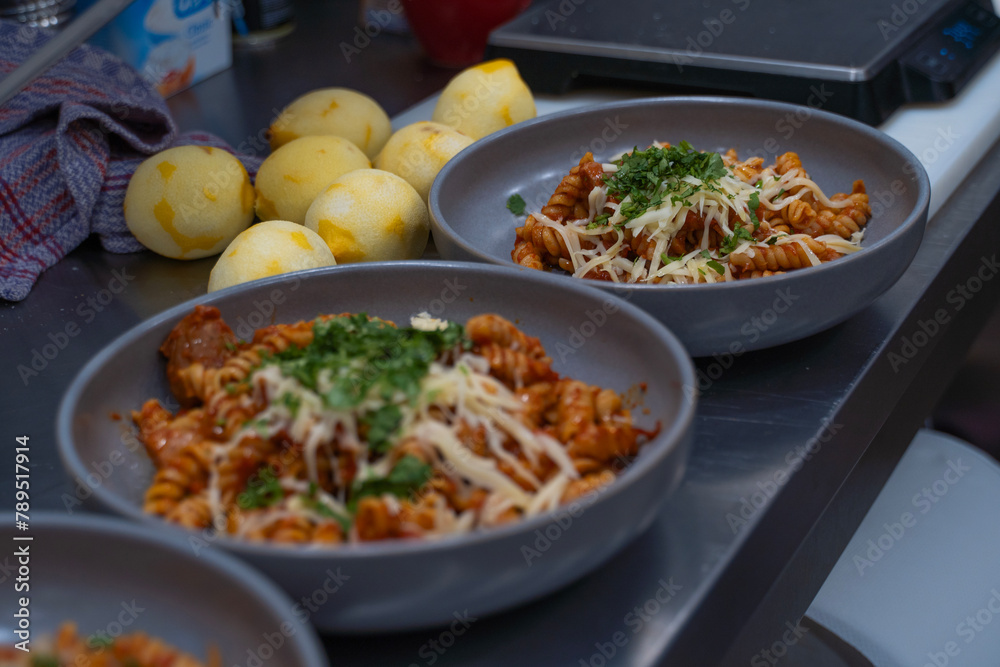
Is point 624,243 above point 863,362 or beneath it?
above

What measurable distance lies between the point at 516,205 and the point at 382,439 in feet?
2.50

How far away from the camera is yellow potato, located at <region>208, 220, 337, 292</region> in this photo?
1.31 metres

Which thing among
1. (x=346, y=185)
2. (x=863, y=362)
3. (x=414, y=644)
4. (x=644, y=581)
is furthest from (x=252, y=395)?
(x=863, y=362)

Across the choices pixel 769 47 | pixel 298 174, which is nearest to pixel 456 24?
pixel 769 47

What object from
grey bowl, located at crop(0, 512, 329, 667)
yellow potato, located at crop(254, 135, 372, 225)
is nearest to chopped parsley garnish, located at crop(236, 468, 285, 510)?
grey bowl, located at crop(0, 512, 329, 667)

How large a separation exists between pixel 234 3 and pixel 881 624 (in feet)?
7.10

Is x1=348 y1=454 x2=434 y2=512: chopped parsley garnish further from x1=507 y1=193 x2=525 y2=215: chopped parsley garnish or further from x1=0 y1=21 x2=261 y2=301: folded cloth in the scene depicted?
x1=0 y1=21 x2=261 y2=301: folded cloth

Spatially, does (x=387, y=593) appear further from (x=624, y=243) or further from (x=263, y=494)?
(x=624, y=243)

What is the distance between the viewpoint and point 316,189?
1.54 metres

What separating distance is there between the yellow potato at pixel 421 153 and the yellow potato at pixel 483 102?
11 centimetres

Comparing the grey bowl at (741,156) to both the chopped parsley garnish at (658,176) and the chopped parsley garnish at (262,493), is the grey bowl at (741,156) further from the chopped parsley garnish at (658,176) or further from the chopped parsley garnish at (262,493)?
the chopped parsley garnish at (262,493)

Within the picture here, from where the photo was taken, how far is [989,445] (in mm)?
2348

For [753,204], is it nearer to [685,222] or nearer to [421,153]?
[685,222]

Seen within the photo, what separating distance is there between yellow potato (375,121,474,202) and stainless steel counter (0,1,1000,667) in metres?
0.35
